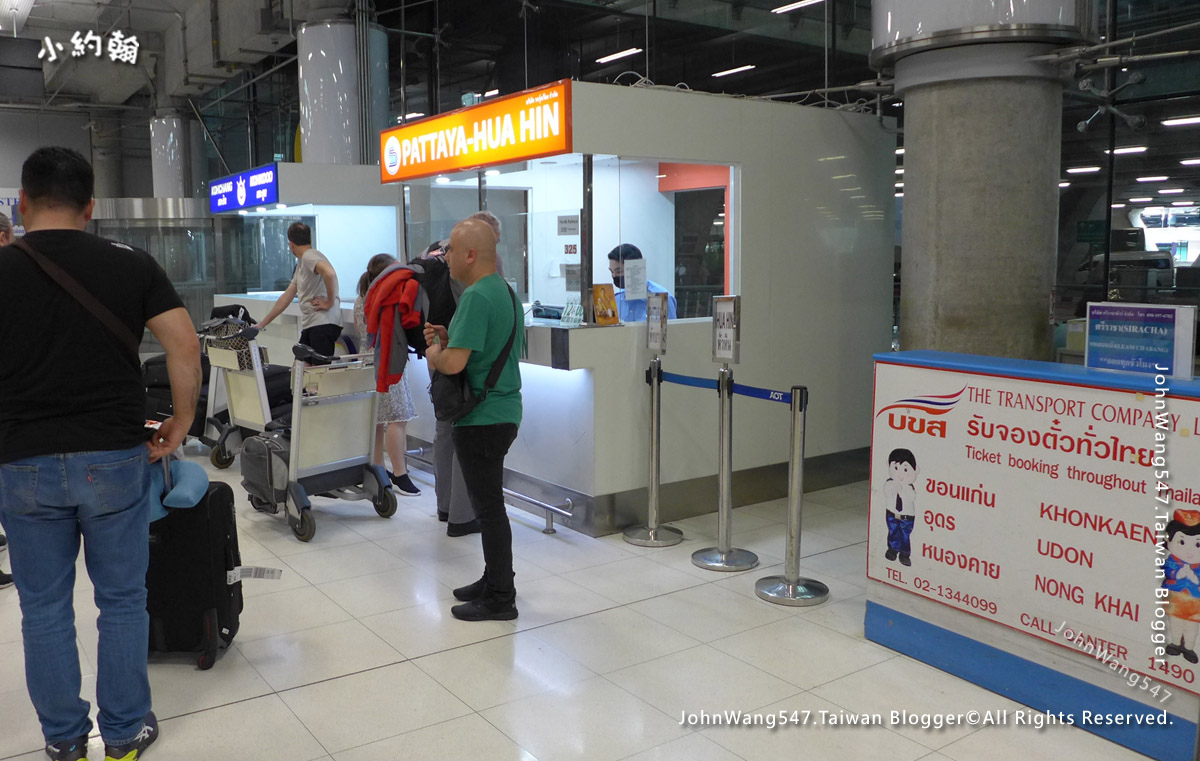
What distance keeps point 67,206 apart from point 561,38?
7.39 meters

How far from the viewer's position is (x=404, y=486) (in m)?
5.86

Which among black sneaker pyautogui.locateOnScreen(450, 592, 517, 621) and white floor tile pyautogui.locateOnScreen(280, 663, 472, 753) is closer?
white floor tile pyautogui.locateOnScreen(280, 663, 472, 753)

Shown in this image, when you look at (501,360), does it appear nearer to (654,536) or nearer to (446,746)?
(446,746)

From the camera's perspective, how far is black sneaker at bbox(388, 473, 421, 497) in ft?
19.2

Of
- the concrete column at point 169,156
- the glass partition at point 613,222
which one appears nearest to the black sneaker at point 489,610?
the glass partition at point 613,222

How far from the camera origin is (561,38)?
9.22m

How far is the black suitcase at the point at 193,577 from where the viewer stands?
3268 millimetres

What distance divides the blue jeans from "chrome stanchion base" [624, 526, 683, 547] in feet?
8.60

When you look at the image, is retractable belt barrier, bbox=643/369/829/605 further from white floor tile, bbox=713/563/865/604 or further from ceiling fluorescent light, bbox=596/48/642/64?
ceiling fluorescent light, bbox=596/48/642/64

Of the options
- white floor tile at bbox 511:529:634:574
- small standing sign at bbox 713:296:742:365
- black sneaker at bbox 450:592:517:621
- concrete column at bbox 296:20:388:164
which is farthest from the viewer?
concrete column at bbox 296:20:388:164

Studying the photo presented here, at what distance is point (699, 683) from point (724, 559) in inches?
51.2

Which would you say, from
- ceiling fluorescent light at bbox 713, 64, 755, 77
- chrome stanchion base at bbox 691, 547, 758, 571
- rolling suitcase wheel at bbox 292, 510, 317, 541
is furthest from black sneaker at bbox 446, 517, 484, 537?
ceiling fluorescent light at bbox 713, 64, 755, 77

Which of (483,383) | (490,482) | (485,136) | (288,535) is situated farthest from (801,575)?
(485,136)

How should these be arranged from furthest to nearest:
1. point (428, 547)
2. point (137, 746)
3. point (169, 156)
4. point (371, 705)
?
1. point (169, 156)
2. point (428, 547)
3. point (371, 705)
4. point (137, 746)
